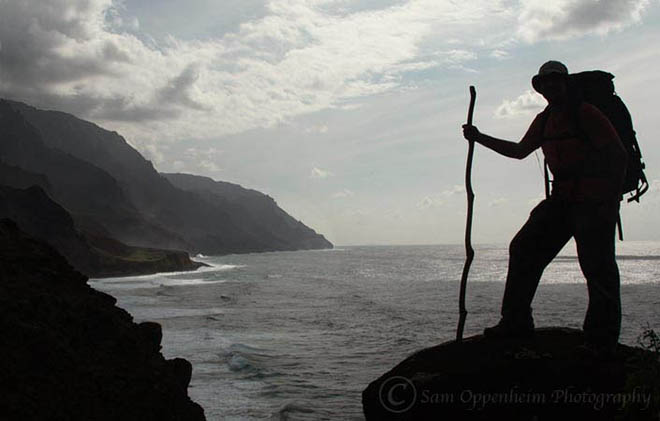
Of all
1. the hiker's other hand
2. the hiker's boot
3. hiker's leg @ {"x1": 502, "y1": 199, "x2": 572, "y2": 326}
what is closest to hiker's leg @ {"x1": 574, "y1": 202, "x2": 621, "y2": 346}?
hiker's leg @ {"x1": 502, "y1": 199, "x2": 572, "y2": 326}

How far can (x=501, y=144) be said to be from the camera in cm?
588

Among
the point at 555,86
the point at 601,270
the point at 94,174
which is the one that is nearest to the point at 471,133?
the point at 555,86

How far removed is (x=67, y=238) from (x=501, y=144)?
223 ft

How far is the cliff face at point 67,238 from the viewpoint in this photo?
186 ft

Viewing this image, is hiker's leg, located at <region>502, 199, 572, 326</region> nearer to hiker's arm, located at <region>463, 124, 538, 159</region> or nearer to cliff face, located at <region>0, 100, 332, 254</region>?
hiker's arm, located at <region>463, 124, 538, 159</region>

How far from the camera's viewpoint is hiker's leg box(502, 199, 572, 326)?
5.73 meters

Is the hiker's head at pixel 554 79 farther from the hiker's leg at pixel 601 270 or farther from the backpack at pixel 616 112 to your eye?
the hiker's leg at pixel 601 270

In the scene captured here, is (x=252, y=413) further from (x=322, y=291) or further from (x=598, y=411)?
(x=322, y=291)

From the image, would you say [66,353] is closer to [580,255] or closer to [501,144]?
[501,144]

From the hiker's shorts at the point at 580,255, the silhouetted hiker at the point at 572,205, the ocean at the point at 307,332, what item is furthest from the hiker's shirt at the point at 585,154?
the ocean at the point at 307,332

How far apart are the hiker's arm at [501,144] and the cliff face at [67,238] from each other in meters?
46.1

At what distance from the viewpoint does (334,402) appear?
14.1 m

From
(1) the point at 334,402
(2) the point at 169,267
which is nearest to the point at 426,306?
(1) the point at 334,402

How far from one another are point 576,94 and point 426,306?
36.3 m
